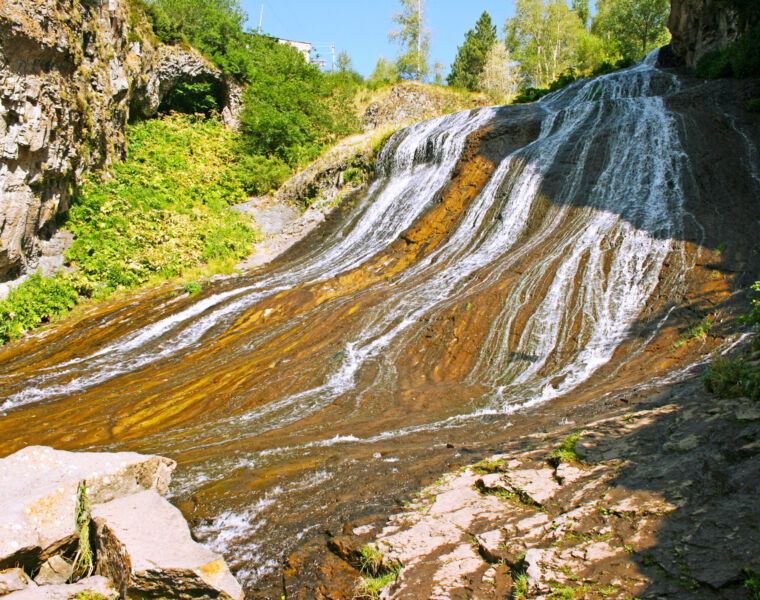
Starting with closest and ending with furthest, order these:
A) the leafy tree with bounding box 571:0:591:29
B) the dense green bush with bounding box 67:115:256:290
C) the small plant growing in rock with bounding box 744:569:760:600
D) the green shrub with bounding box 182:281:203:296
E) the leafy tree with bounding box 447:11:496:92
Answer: the small plant growing in rock with bounding box 744:569:760:600, the green shrub with bounding box 182:281:203:296, the dense green bush with bounding box 67:115:256:290, the leafy tree with bounding box 447:11:496:92, the leafy tree with bounding box 571:0:591:29

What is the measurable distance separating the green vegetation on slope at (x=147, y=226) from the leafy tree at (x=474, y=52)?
2628 centimetres

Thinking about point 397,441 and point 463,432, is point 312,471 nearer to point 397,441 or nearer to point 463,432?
point 397,441

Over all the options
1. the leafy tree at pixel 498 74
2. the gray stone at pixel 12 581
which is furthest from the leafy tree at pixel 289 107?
the gray stone at pixel 12 581

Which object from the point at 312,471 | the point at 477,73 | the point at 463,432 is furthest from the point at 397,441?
the point at 477,73

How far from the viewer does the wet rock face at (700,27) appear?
16.5m

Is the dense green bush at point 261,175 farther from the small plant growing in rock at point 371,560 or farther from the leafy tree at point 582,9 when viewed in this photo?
the leafy tree at point 582,9

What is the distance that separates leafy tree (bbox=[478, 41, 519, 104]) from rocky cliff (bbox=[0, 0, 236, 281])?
25531mm

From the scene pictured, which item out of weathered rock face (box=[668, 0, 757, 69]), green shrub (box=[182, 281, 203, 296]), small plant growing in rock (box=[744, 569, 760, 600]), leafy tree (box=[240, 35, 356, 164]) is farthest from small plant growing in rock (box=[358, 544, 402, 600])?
leafy tree (box=[240, 35, 356, 164])

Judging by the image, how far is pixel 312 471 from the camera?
16.7ft

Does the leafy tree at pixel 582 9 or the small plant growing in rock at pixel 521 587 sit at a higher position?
the leafy tree at pixel 582 9

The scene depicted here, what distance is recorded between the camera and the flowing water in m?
5.20

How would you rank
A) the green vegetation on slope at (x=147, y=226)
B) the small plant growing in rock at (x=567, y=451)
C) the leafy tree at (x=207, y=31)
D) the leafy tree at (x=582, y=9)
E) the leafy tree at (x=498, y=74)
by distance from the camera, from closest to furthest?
the small plant growing in rock at (x=567, y=451) → the green vegetation on slope at (x=147, y=226) → the leafy tree at (x=207, y=31) → the leafy tree at (x=498, y=74) → the leafy tree at (x=582, y=9)

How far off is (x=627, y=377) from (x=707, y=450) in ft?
11.3

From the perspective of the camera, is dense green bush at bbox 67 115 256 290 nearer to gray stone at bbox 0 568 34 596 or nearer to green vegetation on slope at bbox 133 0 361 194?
green vegetation on slope at bbox 133 0 361 194
